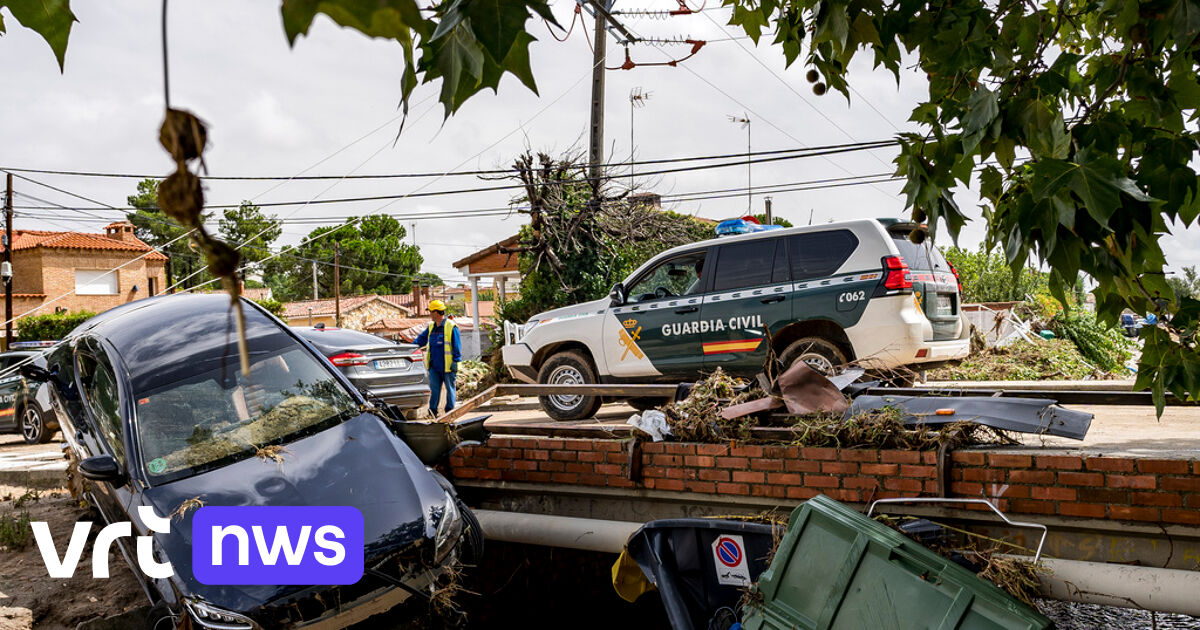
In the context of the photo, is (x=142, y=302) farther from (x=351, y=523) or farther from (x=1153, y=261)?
(x=1153, y=261)

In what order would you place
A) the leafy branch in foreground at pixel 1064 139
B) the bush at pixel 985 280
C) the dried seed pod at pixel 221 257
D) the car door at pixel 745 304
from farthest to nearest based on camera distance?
the bush at pixel 985 280 → the car door at pixel 745 304 → the leafy branch in foreground at pixel 1064 139 → the dried seed pod at pixel 221 257

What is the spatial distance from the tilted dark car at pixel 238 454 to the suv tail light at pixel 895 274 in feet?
15.2

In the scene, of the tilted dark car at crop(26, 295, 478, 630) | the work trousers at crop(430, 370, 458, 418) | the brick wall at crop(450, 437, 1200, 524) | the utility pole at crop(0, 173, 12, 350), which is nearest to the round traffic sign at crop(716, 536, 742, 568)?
the brick wall at crop(450, 437, 1200, 524)

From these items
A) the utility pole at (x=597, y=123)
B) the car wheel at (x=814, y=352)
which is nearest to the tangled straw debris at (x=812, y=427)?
the car wheel at (x=814, y=352)

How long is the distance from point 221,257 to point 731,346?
7.74 m

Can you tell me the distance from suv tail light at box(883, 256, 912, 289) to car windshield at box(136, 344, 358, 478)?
4.92 m

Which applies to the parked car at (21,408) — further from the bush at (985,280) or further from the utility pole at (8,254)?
the bush at (985,280)

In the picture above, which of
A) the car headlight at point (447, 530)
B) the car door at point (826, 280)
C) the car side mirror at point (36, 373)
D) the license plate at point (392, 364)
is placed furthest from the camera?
the license plate at point (392, 364)

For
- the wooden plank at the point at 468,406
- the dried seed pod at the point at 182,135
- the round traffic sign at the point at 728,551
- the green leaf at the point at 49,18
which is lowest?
the round traffic sign at the point at 728,551

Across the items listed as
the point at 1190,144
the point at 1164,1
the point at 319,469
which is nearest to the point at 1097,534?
the point at 1190,144

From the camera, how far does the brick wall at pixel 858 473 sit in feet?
12.3

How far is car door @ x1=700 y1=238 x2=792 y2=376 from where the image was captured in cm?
805

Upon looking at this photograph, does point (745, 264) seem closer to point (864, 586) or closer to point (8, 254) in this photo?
point (864, 586)

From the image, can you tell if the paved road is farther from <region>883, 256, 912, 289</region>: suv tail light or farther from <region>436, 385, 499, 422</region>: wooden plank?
<region>883, 256, 912, 289</region>: suv tail light
